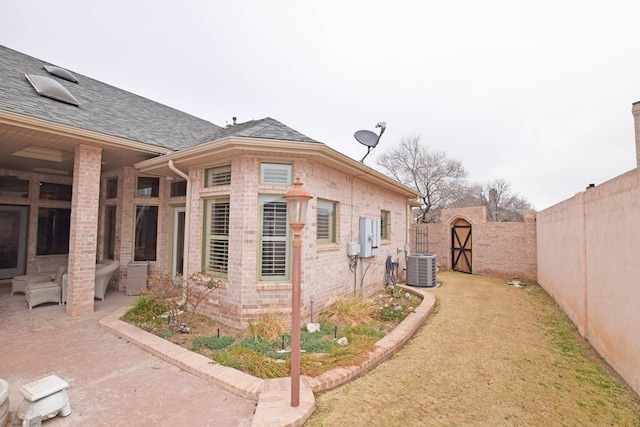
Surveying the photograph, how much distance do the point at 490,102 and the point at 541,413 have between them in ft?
43.9

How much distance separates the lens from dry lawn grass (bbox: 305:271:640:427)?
2.59 m

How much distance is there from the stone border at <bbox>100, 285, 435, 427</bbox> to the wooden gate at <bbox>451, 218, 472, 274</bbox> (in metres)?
8.66

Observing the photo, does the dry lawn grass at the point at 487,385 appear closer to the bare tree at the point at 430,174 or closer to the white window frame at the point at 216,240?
the white window frame at the point at 216,240

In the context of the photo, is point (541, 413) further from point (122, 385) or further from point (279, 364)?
point (122, 385)

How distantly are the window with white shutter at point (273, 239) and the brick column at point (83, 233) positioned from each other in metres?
3.57

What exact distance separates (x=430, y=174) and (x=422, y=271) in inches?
631

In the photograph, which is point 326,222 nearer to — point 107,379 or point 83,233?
point 107,379

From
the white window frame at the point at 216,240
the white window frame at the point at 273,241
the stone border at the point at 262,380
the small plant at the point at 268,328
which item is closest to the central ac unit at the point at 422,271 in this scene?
the stone border at the point at 262,380

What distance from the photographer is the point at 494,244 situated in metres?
11.0

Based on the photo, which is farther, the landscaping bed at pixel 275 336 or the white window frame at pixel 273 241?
the white window frame at pixel 273 241

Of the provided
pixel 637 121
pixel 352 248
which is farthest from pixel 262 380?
pixel 637 121

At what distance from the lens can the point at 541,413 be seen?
2.67 metres

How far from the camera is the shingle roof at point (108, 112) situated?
4.93 m

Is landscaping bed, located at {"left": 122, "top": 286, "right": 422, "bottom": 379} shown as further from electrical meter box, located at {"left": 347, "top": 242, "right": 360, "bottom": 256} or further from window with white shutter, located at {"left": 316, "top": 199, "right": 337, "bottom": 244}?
window with white shutter, located at {"left": 316, "top": 199, "right": 337, "bottom": 244}
